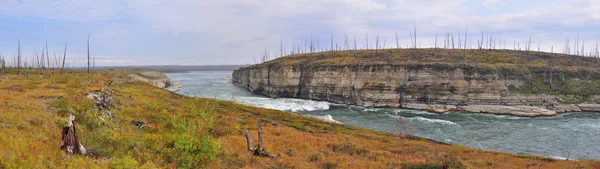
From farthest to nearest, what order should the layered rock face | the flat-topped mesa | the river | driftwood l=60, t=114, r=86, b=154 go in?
the flat-topped mesa < the layered rock face < the river < driftwood l=60, t=114, r=86, b=154

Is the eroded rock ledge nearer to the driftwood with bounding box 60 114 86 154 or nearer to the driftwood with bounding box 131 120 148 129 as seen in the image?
the driftwood with bounding box 131 120 148 129

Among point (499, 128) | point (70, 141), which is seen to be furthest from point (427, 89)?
point (70, 141)

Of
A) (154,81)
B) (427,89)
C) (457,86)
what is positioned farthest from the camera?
(154,81)

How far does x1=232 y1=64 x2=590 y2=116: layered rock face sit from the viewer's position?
58.1m

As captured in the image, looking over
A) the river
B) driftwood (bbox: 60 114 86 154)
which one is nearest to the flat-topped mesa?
the river

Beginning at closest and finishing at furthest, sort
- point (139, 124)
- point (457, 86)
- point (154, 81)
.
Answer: point (139, 124)
point (457, 86)
point (154, 81)

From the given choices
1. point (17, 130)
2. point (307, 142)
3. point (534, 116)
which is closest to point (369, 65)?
point (534, 116)

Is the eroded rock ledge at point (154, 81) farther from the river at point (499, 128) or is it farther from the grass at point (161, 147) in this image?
the grass at point (161, 147)

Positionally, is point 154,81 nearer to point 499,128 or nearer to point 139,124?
point 139,124

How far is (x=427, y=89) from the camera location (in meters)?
64.5

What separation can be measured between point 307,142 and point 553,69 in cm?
7247

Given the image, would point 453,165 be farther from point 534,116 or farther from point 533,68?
point 533,68

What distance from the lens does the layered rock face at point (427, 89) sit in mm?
58125

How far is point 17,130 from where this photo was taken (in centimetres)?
1206
